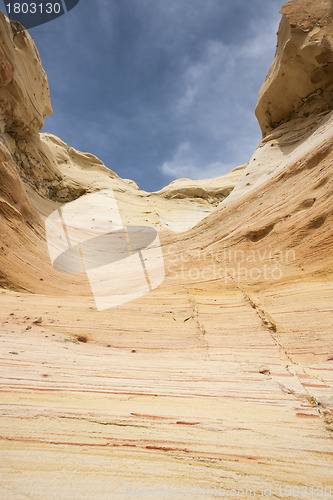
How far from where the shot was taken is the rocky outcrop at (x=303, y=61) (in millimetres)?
10133

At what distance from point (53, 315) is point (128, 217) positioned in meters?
14.4

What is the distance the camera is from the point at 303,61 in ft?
34.9

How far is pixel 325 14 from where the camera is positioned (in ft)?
33.6

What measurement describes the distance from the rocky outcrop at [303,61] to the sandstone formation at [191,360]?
103 mm

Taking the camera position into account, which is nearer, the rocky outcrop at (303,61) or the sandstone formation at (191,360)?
the sandstone formation at (191,360)

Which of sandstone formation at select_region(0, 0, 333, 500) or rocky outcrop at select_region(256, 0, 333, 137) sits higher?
rocky outcrop at select_region(256, 0, 333, 137)

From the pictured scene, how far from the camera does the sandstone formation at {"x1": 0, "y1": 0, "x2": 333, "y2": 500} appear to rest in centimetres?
167

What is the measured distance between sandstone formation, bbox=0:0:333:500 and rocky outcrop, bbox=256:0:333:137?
103 mm

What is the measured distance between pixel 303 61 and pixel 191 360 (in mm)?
11755

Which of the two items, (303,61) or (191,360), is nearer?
(191,360)


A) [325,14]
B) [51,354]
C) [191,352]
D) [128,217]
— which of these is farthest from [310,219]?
[128,217]

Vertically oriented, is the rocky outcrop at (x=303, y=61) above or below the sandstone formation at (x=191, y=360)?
above

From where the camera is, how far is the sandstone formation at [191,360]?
1670 mm

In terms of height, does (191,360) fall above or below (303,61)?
below
